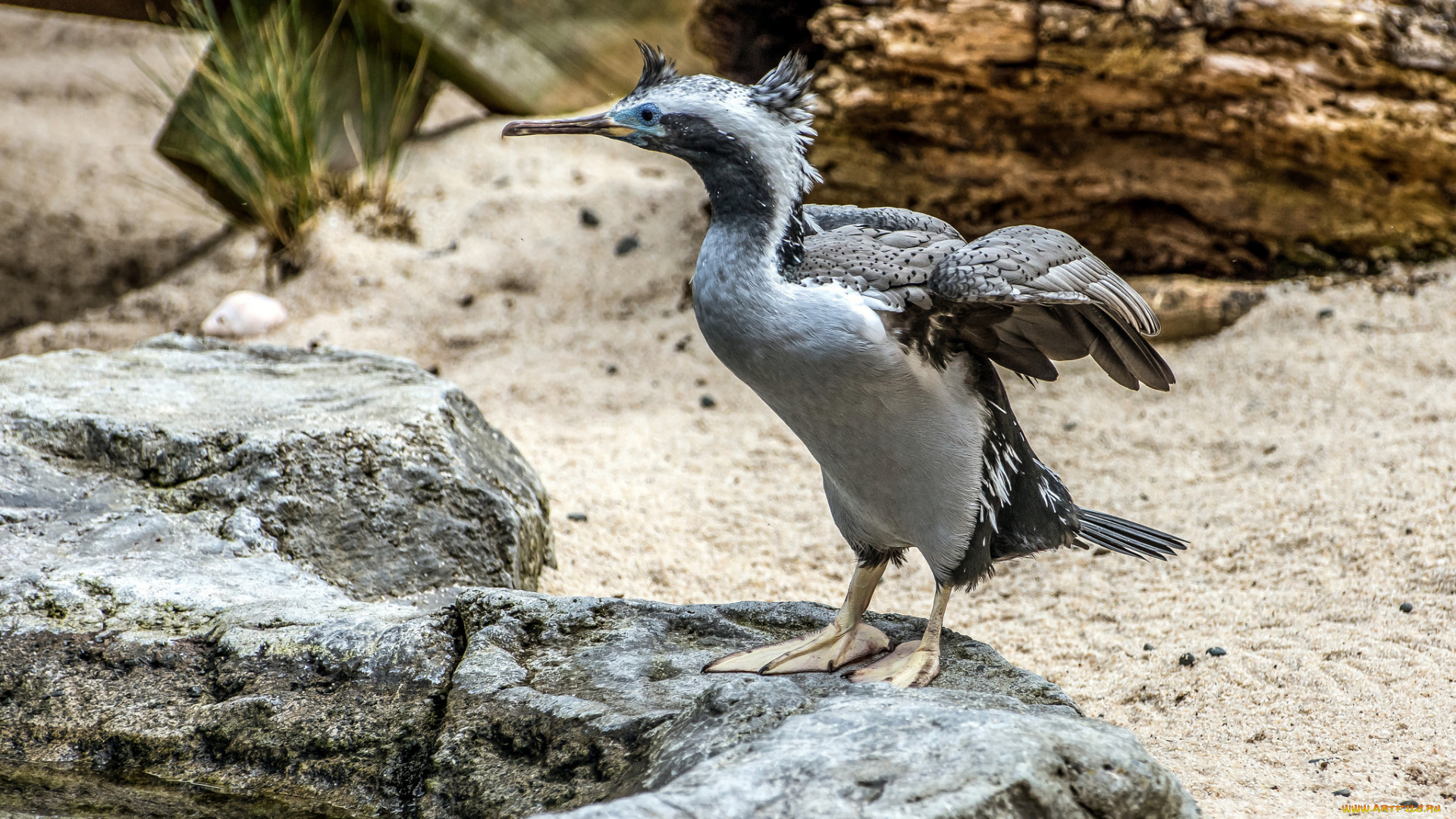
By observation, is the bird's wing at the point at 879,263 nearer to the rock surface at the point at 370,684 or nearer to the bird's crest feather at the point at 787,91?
the bird's crest feather at the point at 787,91

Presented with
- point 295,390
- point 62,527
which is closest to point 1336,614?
point 295,390

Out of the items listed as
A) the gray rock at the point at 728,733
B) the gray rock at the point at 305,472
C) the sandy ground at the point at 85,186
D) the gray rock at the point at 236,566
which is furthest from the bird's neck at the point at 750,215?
the sandy ground at the point at 85,186

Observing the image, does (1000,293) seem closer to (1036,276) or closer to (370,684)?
(1036,276)

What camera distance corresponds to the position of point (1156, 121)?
4855mm

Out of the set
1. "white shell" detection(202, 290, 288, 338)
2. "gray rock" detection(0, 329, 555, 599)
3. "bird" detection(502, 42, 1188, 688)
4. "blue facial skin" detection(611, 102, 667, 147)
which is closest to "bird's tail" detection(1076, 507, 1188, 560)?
"bird" detection(502, 42, 1188, 688)

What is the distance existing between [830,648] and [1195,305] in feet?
10.5

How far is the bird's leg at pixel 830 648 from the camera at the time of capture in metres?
2.41

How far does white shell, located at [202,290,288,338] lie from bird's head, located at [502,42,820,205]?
3672 millimetres

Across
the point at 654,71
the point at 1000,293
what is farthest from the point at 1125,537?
the point at 654,71

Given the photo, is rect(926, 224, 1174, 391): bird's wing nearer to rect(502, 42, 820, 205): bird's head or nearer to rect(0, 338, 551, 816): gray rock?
rect(502, 42, 820, 205): bird's head

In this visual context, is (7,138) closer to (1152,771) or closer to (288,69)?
(288,69)

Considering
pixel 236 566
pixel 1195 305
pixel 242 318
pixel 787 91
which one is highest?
pixel 787 91

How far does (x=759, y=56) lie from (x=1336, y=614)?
3.38 m

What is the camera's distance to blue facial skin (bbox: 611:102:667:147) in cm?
224
